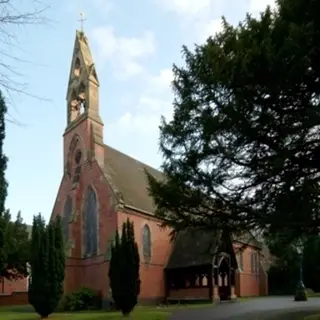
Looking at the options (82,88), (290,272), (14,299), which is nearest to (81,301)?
(14,299)

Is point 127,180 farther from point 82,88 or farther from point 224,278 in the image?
point 224,278

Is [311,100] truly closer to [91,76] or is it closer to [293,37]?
[293,37]

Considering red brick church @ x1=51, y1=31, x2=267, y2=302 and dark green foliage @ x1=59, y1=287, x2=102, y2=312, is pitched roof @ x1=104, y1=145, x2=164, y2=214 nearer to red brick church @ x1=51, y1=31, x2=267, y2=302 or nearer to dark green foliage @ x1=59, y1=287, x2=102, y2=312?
red brick church @ x1=51, y1=31, x2=267, y2=302

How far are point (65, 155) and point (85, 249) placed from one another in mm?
8413

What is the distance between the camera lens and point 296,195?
17.2 metres

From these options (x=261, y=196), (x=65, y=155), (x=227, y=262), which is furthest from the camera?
(x=65, y=155)

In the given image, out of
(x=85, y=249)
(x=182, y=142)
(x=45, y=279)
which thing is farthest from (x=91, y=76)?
(x=182, y=142)

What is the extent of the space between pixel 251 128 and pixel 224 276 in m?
27.5

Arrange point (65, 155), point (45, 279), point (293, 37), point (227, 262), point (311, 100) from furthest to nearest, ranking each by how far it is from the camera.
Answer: point (65, 155), point (227, 262), point (45, 279), point (311, 100), point (293, 37)

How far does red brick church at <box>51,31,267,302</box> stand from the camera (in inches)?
1516

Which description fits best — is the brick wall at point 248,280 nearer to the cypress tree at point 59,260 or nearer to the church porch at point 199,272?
the church porch at point 199,272

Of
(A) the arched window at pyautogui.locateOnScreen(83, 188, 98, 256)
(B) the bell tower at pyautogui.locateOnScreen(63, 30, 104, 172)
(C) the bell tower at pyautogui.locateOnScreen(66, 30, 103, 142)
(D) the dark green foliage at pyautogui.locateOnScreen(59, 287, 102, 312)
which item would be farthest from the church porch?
(C) the bell tower at pyautogui.locateOnScreen(66, 30, 103, 142)

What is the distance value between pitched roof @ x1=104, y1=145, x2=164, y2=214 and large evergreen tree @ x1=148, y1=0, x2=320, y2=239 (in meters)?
18.3

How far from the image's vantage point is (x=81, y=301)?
36.2 metres
